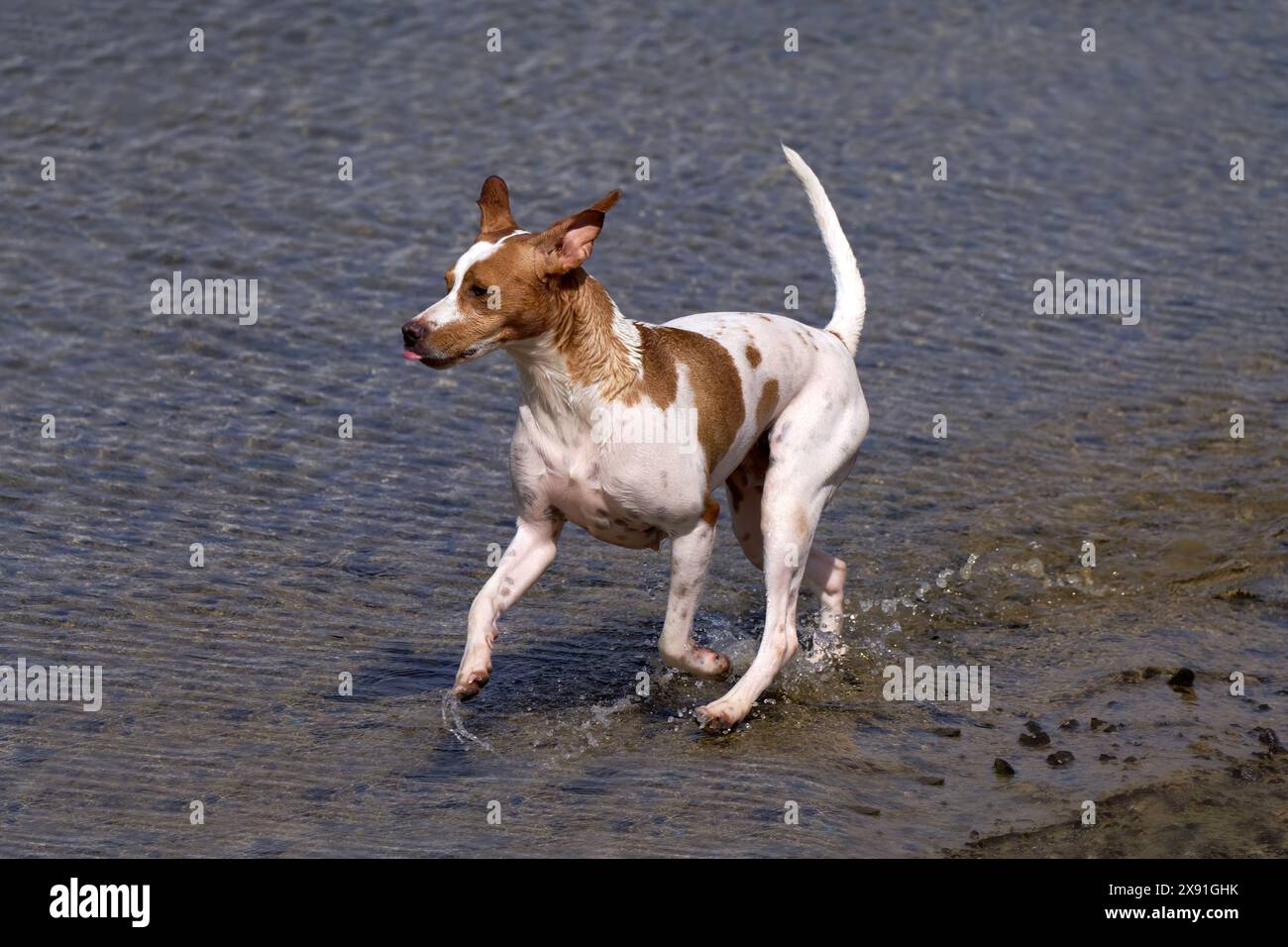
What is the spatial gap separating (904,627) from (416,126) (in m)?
8.29

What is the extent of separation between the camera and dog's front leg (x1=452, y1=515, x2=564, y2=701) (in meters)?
7.08

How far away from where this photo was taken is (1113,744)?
7.20 meters

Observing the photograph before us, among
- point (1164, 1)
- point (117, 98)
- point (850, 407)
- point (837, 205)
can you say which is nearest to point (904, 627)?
point (850, 407)

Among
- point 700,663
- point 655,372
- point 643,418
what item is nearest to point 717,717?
point 700,663

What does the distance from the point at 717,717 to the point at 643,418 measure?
1257 millimetres

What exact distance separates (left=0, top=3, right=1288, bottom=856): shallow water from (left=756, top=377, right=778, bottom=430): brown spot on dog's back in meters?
1.25

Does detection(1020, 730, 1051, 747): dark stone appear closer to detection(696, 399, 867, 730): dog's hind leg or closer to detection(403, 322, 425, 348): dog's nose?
detection(696, 399, 867, 730): dog's hind leg

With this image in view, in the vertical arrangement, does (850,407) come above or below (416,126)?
below

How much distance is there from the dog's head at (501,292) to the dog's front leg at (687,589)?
108 cm

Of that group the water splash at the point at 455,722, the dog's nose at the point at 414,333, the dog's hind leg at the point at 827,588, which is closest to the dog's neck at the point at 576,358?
the dog's nose at the point at 414,333

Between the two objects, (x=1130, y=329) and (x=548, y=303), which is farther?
(x=1130, y=329)

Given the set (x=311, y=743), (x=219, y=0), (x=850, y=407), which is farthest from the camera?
(x=219, y=0)

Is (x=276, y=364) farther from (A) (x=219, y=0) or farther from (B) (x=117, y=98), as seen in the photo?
(A) (x=219, y=0)

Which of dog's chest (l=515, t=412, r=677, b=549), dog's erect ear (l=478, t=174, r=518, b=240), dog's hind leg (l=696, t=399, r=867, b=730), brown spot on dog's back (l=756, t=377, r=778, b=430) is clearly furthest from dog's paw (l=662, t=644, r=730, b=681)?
dog's erect ear (l=478, t=174, r=518, b=240)
